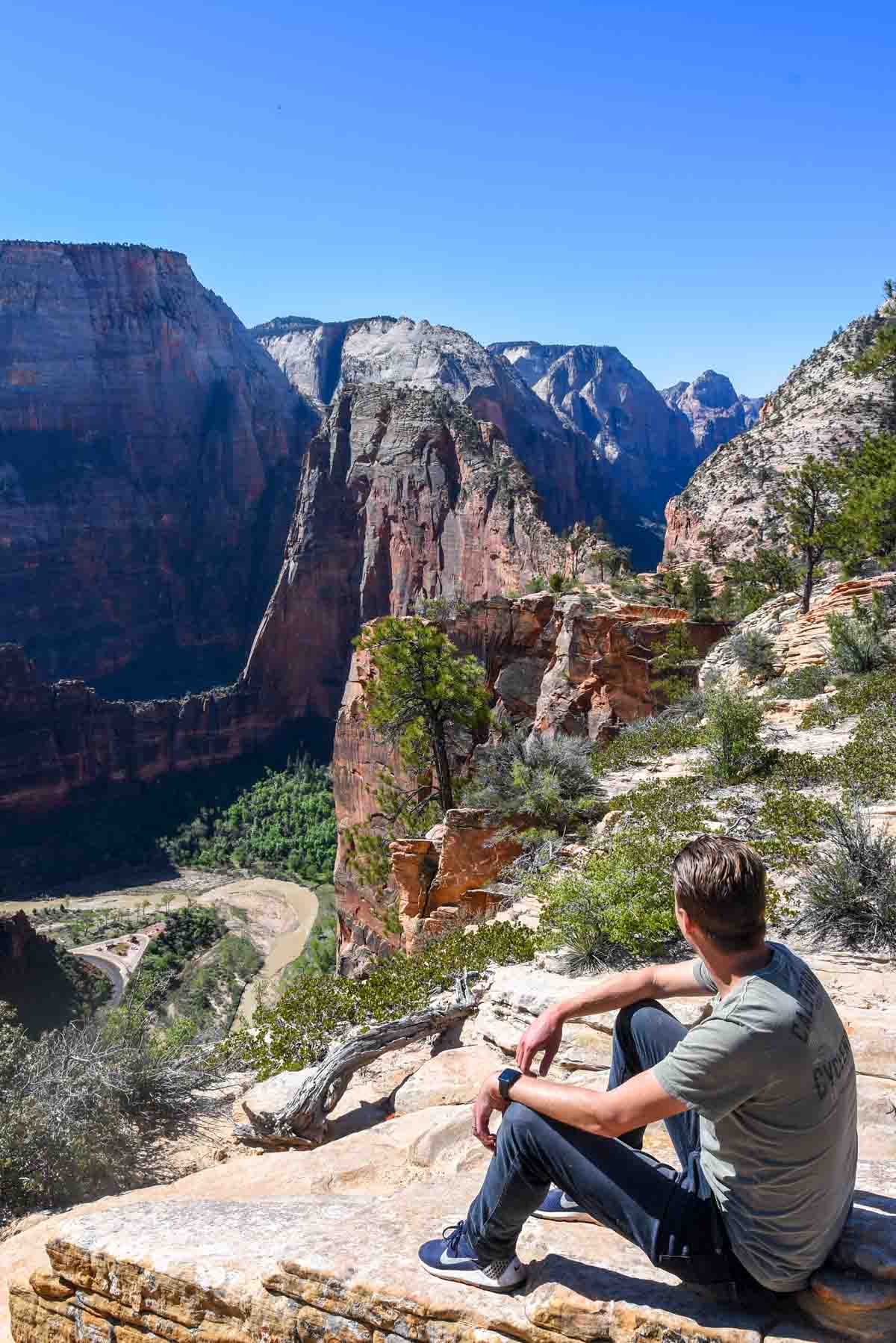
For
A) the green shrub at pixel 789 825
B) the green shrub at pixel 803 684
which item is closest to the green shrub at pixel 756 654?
the green shrub at pixel 803 684

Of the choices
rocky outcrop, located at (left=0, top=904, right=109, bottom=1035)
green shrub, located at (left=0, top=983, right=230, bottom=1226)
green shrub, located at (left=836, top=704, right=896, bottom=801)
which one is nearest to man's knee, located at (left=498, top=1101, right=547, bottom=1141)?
green shrub, located at (left=0, top=983, right=230, bottom=1226)

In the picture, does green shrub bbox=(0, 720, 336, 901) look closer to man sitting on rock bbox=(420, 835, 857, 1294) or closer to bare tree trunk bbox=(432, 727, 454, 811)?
bare tree trunk bbox=(432, 727, 454, 811)

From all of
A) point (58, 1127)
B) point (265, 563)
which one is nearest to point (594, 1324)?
point (58, 1127)

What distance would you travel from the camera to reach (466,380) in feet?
333

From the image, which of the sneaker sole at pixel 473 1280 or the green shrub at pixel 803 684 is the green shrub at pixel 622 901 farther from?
the green shrub at pixel 803 684

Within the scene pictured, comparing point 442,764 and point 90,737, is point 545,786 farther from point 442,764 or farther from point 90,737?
point 90,737

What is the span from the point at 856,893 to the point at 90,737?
55009 millimetres

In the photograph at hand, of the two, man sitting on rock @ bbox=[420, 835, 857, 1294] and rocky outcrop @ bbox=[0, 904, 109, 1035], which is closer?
man sitting on rock @ bbox=[420, 835, 857, 1294]

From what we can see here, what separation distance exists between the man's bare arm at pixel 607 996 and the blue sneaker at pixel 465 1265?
589 mm

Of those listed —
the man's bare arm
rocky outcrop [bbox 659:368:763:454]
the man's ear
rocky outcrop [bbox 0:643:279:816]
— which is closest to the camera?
the man's ear

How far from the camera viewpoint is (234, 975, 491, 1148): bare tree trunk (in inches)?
234

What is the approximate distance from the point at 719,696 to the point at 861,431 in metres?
30.7

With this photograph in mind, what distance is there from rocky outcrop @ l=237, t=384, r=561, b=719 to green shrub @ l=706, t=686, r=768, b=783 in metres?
23.7

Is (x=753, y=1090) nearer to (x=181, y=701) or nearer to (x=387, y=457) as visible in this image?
(x=387, y=457)
